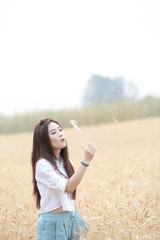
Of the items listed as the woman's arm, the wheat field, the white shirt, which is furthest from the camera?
the wheat field

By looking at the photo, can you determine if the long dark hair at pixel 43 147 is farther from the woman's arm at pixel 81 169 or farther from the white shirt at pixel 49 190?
the woman's arm at pixel 81 169

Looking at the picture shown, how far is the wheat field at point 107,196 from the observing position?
2557 mm

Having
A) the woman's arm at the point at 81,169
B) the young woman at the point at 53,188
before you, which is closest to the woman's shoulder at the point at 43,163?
the young woman at the point at 53,188

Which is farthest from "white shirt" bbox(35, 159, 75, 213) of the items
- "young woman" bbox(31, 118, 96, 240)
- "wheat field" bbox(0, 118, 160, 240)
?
"wheat field" bbox(0, 118, 160, 240)

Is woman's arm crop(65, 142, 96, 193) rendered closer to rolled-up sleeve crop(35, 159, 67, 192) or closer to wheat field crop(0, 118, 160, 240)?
rolled-up sleeve crop(35, 159, 67, 192)

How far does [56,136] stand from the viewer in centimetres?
218

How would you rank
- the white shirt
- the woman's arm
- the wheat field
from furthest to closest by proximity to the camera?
the wheat field < the white shirt < the woman's arm

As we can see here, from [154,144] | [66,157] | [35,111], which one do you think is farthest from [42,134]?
[35,111]

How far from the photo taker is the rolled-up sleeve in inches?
79.8

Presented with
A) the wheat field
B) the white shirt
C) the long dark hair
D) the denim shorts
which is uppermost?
the long dark hair

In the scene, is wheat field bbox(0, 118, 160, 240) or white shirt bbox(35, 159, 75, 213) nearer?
white shirt bbox(35, 159, 75, 213)

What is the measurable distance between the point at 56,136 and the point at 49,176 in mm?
233

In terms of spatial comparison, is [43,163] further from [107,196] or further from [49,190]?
[107,196]

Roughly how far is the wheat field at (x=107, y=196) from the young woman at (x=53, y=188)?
0.17m
